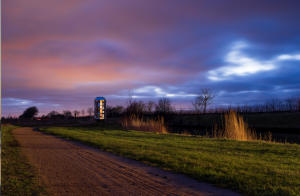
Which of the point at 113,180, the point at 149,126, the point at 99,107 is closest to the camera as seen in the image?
the point at 113,180

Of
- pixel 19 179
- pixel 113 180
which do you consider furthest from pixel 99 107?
pixel 113 180

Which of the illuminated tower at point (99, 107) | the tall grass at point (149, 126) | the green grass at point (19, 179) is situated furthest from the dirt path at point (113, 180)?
the illuminated tower at point (99, 107)

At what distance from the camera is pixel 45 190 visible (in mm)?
4457

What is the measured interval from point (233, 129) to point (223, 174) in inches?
391

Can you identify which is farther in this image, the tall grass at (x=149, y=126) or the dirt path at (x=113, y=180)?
the tall grass at (x=149, y=126)

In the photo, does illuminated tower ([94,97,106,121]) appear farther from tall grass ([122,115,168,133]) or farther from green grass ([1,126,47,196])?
green grass ([1,126,47,196])

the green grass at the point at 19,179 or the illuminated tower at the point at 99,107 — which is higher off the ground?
the illuminated tower at the point at 99,107

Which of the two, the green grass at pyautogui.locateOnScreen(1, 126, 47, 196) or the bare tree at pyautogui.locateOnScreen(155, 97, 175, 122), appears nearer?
the green grass at pyautogui.locateOnScreen(1, 126, 47, 196)

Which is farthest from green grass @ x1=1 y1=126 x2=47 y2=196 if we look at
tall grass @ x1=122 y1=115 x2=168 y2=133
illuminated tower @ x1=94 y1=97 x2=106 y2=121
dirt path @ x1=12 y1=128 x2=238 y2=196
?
illuminated tower @ x1=94 y1=97 x2=106 y2=121

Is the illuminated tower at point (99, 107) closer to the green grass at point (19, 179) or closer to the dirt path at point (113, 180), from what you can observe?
the green grass at point (19, 179)

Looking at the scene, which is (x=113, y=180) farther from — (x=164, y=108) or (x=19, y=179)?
(x=164, y=108)

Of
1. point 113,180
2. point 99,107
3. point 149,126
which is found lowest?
point 113,180

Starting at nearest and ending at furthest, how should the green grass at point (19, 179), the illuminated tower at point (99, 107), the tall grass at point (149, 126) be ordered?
the green grass at point (19, 179)
the tall grass at point (149, 126)
the illuminated tower at point (99, 107)

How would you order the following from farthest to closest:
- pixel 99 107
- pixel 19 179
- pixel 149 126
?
pixel 99 107
pixel 149 126
pixel 19 179
